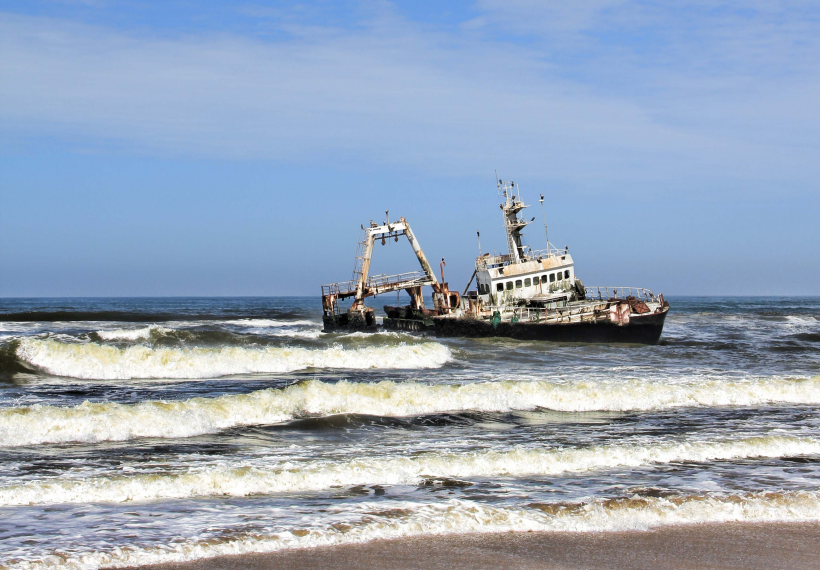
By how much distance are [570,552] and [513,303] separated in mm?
26692

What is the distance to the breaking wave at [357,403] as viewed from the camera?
37.3ft

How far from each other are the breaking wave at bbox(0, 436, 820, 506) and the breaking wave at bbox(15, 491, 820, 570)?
1265mm

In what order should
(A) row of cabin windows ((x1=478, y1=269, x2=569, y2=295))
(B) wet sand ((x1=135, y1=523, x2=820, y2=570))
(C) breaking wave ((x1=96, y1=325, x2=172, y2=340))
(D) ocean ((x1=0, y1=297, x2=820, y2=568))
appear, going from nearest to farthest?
(B) wet sand ((x1=135, y1=523, x2=820, y2=570)) < (D) ocean ((x1=0, y1=297, x2=820, y2=568)) < (C) breaking wave ((x1=96, y1=325, x2=172, y2=340)) < (A) row of cabin windows ((x1=478, y1=269, x2=569, y2=295))

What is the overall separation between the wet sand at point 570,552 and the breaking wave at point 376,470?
2014 millimetres

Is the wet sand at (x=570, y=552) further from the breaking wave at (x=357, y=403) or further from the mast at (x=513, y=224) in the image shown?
the mast at (x=513, y=224)

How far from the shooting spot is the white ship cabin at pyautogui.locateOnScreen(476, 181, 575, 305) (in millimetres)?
33406

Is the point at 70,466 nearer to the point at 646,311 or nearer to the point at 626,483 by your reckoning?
the point at 626,483

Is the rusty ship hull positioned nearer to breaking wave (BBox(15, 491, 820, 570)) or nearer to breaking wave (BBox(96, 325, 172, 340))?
breaking wave (BBox(96, 325, 172, 340))

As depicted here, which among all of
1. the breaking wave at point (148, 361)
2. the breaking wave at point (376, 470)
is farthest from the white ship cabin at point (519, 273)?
the breaking wave at point (376, 470)

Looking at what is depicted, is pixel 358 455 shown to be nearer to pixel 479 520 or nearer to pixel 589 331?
pixel 479 520

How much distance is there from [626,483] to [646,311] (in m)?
23.4

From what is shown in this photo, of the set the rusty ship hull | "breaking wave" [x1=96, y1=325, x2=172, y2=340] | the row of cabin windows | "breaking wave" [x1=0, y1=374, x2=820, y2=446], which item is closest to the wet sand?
"breaking wave" [x1=0, y1=374, x2=820, y2=446]

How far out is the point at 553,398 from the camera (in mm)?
15312

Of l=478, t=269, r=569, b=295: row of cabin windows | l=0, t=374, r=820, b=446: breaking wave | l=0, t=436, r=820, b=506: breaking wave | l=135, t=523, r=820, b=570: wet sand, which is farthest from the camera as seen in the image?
l=478, t=269, r=569, b=295: row of cabin windows
